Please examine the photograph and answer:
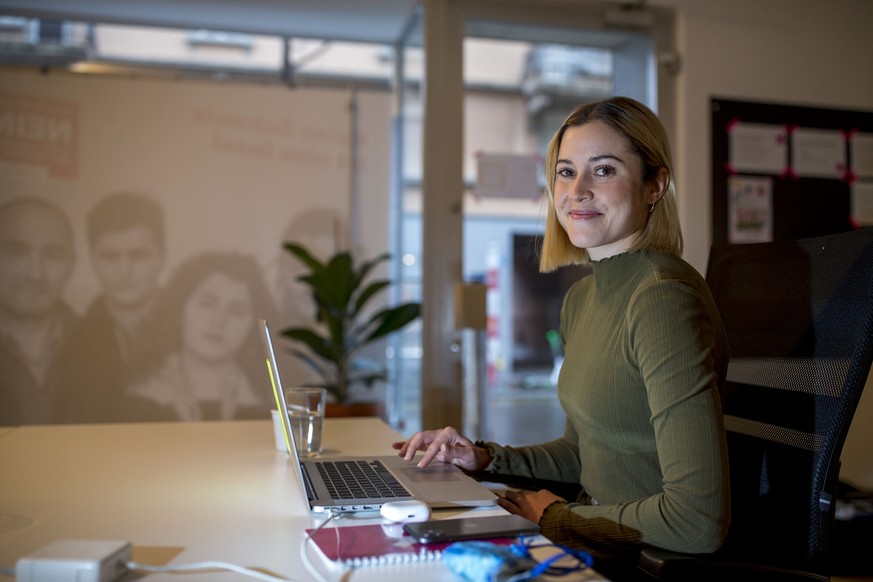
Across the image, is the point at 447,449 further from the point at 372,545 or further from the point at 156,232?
the point at 156,232

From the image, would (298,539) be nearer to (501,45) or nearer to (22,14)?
(501,45)

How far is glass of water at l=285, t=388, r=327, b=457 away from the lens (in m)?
1.49

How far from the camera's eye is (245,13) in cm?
335

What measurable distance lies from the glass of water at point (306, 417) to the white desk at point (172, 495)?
41 millimetres

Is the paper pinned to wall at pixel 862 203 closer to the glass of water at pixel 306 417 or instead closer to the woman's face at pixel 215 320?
the woman's face at pixel 215 320

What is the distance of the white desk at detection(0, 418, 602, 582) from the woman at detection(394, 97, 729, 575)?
298mm

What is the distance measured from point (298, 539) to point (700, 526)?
535mm

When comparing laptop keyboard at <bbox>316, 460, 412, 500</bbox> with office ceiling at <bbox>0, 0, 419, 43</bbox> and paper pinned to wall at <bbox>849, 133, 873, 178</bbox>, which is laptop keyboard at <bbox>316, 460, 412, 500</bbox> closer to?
office ceiling at <bbox>0, 0, 419, 43</bbox>

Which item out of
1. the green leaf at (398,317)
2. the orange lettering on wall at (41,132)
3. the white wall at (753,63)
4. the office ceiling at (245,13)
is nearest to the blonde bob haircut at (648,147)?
the green leaf at (398,317)

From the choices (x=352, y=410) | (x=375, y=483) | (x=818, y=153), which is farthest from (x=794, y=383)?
(x=818, y=153)

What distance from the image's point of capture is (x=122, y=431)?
1.75 metres

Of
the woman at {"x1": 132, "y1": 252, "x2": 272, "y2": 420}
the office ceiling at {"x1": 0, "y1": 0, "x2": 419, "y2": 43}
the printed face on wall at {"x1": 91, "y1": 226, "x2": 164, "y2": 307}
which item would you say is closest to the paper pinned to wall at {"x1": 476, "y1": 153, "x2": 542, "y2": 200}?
the office ceiling at {"x1": 0, "y1": 0, "x2": 419, "y2": 43}

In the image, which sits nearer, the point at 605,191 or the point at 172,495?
the point at 172,495

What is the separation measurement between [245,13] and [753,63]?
7.40 feet
